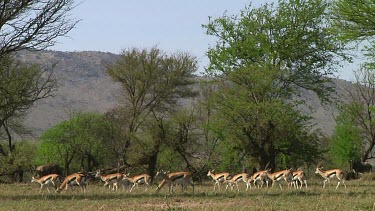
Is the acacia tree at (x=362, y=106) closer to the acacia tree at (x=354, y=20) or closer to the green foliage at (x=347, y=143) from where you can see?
the green foliage at (x=347, y=143)

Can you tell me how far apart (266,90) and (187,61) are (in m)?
11.7

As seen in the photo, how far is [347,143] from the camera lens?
2179 inches

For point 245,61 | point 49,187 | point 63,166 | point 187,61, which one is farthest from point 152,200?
point 63,166

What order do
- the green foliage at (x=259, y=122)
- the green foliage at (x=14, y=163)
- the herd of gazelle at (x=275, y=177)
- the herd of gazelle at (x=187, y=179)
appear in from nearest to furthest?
the herd of gazelle at (x=187, y=179), the herd of gazelle at (x=275, y=177), the green foliage at (x=259, y=122), the green foliage at (x=14, y=163)

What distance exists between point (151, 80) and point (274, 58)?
39.7ft

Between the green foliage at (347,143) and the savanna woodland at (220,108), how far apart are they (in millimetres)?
105

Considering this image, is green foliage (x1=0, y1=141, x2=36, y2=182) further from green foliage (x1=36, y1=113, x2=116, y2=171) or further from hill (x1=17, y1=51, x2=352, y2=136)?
hill (x1=17, y1=51, x2=352, y2=136)

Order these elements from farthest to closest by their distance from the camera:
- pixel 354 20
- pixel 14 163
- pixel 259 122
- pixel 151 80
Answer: pixel 151 80, pixel 14 163, pixel 259 122, pixel 354 20

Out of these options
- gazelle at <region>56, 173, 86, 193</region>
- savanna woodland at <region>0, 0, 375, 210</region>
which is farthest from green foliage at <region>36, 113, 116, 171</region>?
gazelle at <region>56, 173, 86, 193</region>

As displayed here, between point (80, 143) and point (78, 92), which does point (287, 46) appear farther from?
point (78, 92)

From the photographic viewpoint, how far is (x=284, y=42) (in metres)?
34.2

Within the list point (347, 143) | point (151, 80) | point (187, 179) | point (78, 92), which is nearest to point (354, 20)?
point (187, 179)

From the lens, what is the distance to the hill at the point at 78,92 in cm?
12325

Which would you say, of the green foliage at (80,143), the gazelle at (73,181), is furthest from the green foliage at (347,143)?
the gazelle at (73,181)
